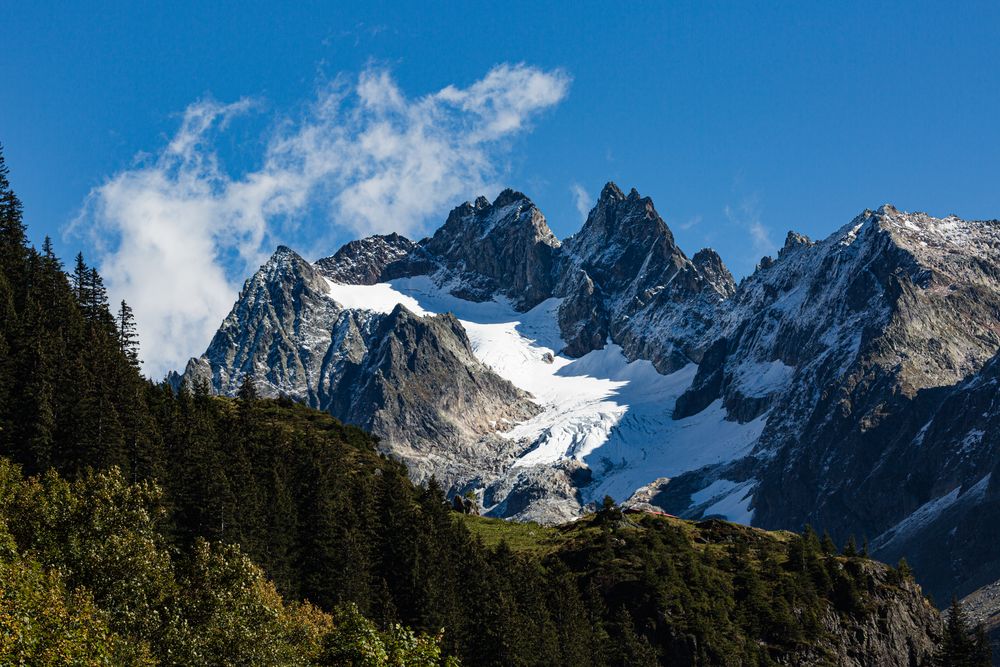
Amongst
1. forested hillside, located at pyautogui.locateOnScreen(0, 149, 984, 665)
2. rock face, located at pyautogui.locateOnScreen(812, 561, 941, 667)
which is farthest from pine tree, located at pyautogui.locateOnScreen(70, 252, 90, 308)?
rock face, located at pyautogui.locateOnScreen(812, 561, 941, 667)

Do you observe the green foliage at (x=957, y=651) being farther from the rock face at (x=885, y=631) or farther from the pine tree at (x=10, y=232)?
the pine tree at (x=10, y=232)

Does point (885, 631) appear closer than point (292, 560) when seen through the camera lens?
No

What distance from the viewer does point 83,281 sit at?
138 metres

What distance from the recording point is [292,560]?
101 metres

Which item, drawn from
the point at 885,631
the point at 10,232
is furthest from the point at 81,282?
the point at 885,631

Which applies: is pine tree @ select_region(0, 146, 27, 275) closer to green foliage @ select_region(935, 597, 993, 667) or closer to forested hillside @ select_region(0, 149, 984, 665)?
forested hillside @ select_region(0, 149, 984, 665)

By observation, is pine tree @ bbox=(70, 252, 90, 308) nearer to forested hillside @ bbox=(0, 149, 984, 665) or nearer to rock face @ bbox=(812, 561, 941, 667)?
forested hillside @ bbox=(0, 149, 984, 665)

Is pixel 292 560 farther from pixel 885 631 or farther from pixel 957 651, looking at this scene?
pixel 957 651

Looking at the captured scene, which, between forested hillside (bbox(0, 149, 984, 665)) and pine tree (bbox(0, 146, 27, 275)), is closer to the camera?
forested hillside (bbox(0, 149, 984, 665))

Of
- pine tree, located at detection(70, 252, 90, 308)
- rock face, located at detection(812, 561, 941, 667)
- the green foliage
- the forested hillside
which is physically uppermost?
pine tree, located at detection(70, 252, 90, 308)

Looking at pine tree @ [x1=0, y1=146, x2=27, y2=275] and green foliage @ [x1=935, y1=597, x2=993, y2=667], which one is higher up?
pine tree @ [x1=0, y1=146, x2=27, y2=275]

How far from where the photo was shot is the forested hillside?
5903 centimetres

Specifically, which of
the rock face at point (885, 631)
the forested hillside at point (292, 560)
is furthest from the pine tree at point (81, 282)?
the rock face at point (885, 631)

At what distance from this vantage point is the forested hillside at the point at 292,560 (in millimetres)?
59031
